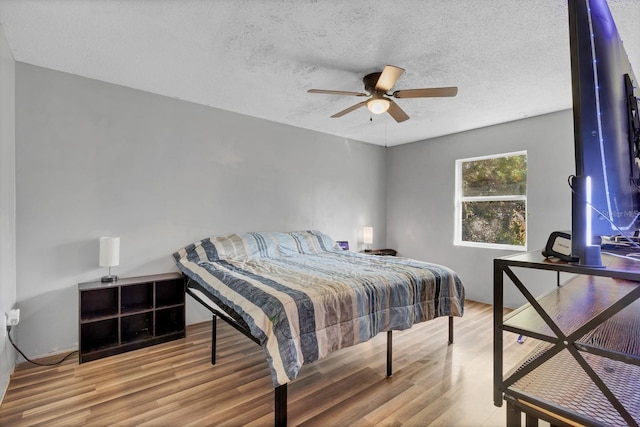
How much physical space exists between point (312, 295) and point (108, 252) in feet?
6.76

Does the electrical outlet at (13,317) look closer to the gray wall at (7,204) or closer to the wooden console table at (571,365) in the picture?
the gray wall at (7,204)

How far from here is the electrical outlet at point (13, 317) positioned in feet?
7.48

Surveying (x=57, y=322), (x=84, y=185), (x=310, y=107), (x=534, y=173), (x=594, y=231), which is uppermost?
(x=310, y=107)

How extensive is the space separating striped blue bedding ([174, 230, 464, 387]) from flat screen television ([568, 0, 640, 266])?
4.60 feet

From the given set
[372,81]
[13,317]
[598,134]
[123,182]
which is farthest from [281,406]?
[123,182]

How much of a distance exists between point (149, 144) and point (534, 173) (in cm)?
458

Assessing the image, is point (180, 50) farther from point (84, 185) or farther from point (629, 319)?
point (629, 319)

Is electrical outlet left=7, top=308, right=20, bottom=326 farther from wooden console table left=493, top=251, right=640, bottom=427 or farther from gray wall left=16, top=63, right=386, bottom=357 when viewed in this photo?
wooden console table left=493, top=251, right=640, bottom=427

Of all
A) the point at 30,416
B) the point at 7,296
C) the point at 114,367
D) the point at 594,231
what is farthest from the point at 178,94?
the point at 594,231

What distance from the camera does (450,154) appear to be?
472 cm

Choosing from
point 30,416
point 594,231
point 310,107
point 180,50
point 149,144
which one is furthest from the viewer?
point 310,107

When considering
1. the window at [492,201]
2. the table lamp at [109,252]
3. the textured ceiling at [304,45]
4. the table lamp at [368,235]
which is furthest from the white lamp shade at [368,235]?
the table lamp at [109,252]

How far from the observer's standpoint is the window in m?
4.10

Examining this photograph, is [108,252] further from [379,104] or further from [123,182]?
[379,104]
